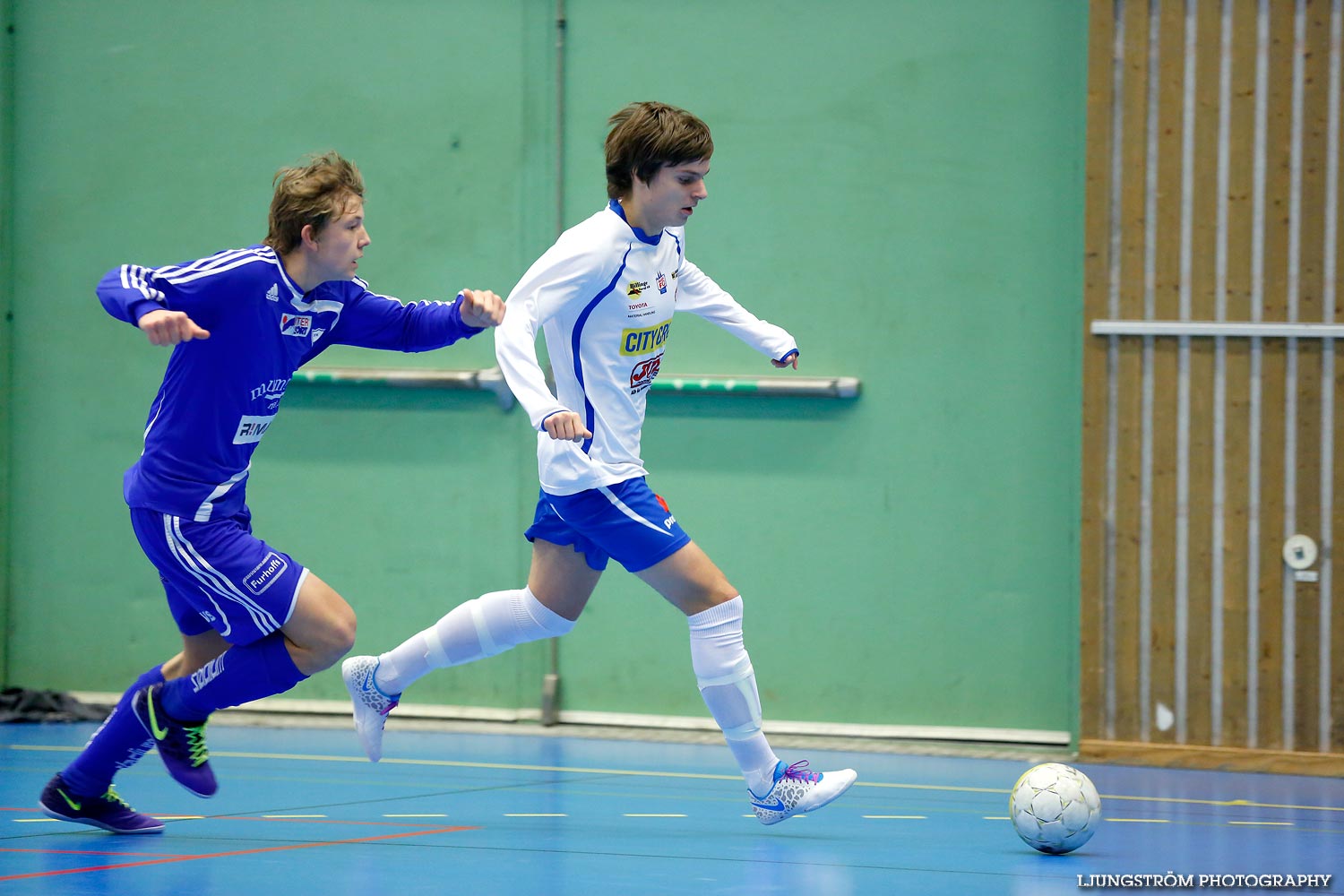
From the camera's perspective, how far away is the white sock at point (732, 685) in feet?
14.6

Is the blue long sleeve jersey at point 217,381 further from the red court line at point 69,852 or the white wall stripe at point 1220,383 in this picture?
the white wall stripe at point 1220,383

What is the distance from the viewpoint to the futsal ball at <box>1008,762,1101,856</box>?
416 cm

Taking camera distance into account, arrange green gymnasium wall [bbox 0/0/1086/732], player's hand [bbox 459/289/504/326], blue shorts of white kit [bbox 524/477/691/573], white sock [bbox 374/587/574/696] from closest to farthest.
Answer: player's hand [bbox 459/289/504/326], blue shorts of white kit [bbox 524/477/691/573], white sock [bbox 374/587/574/696], green gymnasium wall [bbox 0/0/1086/732]

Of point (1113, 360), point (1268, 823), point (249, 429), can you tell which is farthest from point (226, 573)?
point (1113, 360)

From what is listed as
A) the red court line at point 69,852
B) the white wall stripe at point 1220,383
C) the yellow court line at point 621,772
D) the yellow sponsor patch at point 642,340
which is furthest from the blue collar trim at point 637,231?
the white wall stripe at point 1220,383

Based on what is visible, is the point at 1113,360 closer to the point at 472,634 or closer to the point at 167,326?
the point at 472,634

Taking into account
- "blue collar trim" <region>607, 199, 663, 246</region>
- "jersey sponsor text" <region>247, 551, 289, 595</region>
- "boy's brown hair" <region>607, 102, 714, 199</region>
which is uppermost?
"boy's brown hair" <region>607, 102, 714, 199</region>

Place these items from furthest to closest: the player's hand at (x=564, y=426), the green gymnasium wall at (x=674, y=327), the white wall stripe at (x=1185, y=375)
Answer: the green gymnasium wall at (x=674, y=327)
the white wall stripe at (x=1185, y=375)
the player's hand at (x=564, y=426)

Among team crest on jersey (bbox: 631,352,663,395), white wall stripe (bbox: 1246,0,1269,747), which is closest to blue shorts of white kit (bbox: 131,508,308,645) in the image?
team crest on jersey (bbox: 631,352,663,395)

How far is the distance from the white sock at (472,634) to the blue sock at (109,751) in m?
→ 0.80

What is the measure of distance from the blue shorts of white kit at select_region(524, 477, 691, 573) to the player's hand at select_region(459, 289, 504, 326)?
57cm

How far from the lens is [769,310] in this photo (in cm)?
732

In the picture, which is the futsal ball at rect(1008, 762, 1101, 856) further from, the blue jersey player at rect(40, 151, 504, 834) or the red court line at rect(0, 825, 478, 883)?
the blue jersey player at rect(40, 151, 504, 834)

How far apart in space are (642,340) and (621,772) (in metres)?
2.21
